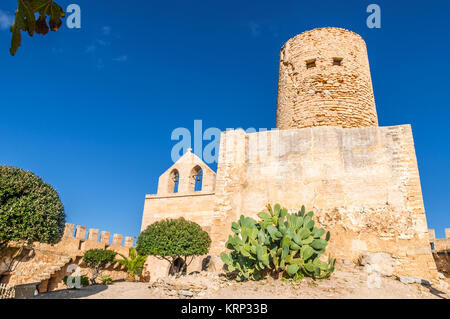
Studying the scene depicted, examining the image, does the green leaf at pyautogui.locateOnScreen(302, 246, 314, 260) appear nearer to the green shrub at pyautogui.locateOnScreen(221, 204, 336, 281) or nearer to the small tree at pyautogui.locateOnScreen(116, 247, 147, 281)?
the green shrub at pyautogui.locateOnScreen(221, 204, 336, 281)

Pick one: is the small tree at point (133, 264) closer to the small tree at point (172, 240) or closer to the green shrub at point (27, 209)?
the small tree at point (172, 240)

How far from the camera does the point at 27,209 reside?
23.2ft

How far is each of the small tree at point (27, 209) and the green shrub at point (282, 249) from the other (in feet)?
13.3

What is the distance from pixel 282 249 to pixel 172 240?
576 cm

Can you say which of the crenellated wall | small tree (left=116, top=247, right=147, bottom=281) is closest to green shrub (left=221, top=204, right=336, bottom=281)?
the crenellated wall

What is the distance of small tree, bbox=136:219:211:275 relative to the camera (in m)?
11.2

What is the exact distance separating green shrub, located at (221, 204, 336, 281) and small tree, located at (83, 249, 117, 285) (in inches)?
401

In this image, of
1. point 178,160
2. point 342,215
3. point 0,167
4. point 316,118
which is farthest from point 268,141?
point 178,160

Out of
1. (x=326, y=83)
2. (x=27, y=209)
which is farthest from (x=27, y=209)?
(x=326, y=83)

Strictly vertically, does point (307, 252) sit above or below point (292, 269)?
above

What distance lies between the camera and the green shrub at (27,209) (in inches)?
269

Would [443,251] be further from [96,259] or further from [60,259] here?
[60,259]
